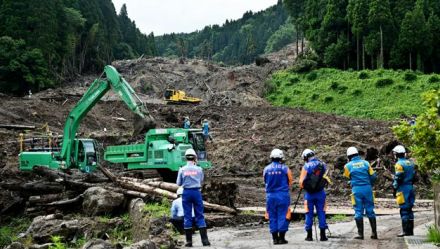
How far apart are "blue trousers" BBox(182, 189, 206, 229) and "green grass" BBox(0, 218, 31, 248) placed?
6.08 meters

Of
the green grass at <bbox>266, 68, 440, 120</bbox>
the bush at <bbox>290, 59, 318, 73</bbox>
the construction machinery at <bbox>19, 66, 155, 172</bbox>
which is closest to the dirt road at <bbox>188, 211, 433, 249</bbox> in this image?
the construction machinery at <bbox>19, 66, 155, 172</bbox>

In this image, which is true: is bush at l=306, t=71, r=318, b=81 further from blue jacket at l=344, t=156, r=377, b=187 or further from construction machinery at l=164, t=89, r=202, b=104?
blue jacket at l=344, t=156, r=377, b=187

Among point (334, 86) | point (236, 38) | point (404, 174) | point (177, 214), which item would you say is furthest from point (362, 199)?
point (236, 38)

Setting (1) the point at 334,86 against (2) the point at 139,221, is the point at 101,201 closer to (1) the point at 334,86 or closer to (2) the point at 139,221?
(2) the point at 139,221

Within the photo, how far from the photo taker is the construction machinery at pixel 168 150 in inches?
808

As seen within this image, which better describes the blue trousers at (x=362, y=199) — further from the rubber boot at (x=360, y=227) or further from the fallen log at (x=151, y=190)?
the fallen log at (x=151, y=190)

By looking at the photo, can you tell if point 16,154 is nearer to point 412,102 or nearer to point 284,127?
point 284,127

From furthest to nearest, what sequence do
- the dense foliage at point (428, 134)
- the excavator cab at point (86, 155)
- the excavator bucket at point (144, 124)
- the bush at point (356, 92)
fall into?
the bush at point (356, 92) < the excavator bucket at point (144, 124) < the excavator cab at point (86, 155) < the dense foliage at point (428, 134)

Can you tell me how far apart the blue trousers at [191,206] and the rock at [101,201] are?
16.9ft

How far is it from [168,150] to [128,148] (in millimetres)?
2607

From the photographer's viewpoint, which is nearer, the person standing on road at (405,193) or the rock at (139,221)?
the person standing on road at (405,193)

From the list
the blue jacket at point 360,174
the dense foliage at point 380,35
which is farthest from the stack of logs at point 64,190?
the dense foliage at point 380,35

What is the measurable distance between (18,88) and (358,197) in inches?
1880

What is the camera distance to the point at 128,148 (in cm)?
2248
